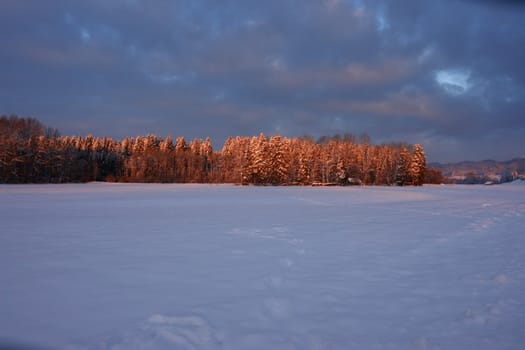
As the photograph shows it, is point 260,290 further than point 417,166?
No

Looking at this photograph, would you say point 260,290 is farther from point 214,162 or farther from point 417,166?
point 214,162

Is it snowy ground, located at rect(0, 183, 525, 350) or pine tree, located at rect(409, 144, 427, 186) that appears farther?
pine tree, located at rect(409, 144, 427, 186)

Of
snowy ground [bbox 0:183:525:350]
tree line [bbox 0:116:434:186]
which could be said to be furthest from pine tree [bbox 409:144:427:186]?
snowy ground [bbox 0:183:525:350]

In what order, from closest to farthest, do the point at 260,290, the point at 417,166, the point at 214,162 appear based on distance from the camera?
the point at 260,290 → the point at 417,166 → the point at 214,162

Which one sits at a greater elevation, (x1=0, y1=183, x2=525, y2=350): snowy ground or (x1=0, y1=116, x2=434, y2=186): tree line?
(x1=0, y1=116, x2=434, y2=186): tree line

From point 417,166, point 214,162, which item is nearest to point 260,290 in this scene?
point 417,166

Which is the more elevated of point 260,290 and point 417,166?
point 417,166

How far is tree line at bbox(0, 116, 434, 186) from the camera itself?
6003 centimetres

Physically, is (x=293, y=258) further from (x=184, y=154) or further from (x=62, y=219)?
(x=184, y=154)

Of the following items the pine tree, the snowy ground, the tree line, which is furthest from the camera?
the pine tree

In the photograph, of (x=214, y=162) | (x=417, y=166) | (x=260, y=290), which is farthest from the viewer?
(x=214, y=162)

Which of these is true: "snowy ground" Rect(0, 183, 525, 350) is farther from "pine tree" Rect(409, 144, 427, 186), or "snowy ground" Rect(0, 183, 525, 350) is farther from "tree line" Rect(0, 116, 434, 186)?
"pine tree" Rect(409, 144, 427, 186)

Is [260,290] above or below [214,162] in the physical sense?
below

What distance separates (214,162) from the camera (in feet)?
297
